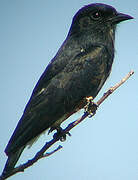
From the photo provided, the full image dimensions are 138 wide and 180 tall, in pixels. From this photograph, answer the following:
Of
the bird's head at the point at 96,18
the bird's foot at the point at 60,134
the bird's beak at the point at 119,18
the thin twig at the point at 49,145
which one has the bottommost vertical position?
the thin twig at the point at 49,145

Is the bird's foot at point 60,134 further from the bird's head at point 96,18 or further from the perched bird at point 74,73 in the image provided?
the bird's head at point 96,18

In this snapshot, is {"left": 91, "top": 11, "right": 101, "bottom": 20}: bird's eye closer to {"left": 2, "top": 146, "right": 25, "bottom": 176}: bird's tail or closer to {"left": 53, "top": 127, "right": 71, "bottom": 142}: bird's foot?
{"left": 53, "top": 127, "right": 71, "bottom": 142}: bird's foot

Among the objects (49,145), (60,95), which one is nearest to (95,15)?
(60,95)

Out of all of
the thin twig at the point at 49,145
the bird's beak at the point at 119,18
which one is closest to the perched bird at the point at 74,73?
the bird's beak at the point at 119,18

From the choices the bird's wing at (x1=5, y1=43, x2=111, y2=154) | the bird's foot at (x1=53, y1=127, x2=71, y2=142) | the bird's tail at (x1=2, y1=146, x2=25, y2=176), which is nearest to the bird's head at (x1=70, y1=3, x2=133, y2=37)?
the bird's wing at (x1=5, y1=43, x2=111, y2=154)

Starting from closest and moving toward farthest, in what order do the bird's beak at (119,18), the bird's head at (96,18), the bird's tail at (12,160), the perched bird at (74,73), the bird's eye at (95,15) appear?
the bird's tail at (12,160) → the perched bird at (74,73) → the bird's beak at (119,18) → the bird's head at (96,18) → the bird's eye at (95,15)

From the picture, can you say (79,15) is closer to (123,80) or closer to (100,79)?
(100,79)

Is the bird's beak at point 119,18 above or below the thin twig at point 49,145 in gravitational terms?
above

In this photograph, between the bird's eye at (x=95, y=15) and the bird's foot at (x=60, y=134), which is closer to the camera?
the bird's foot at (x=60, y=134)

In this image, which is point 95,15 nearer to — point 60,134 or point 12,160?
point 60,134

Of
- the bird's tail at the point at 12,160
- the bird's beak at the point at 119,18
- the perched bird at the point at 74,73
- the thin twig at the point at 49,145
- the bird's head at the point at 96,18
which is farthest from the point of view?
the bird's head at the point at 96,18
